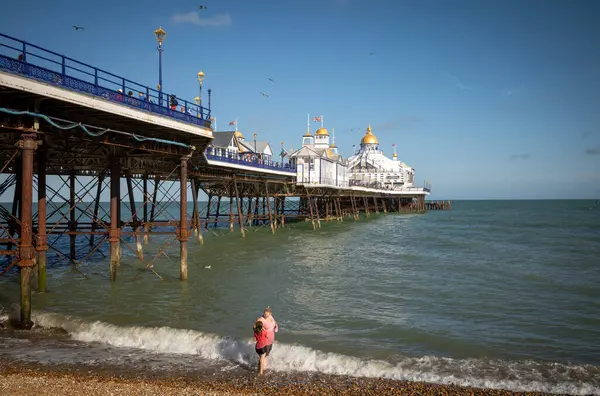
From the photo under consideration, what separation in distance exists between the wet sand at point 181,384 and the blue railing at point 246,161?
19495 mm

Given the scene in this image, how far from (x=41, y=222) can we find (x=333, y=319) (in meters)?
9.37

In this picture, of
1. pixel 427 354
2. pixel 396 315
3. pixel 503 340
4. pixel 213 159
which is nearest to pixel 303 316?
pixel 396 315

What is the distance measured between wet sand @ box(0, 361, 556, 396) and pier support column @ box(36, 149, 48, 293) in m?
5.59

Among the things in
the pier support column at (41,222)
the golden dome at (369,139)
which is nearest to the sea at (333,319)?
the pier support column at (41,222)

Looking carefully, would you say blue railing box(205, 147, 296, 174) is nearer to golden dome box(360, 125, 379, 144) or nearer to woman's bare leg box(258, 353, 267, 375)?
woman's bare leg box(258, 353, 267, 375)

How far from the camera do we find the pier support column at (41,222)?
13867 mm

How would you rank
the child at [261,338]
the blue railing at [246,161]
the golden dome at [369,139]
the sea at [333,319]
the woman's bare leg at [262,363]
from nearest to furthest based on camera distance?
the child at [261,338], the woman's bare leg at [262,363], the sea at [333,319], the blue railing at [246,161], the golden dome at [369,139]

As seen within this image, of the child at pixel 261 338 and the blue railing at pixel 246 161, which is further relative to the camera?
the blue railing at pixel 246 161

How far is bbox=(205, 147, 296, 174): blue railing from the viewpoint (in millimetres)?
27953

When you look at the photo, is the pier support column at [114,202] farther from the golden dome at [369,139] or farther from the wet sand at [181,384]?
the golden dome at [369,139]

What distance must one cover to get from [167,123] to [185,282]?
6.37 metres

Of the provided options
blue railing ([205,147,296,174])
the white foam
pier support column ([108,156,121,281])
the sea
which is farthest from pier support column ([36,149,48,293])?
blue railing ([205,147,296,174])

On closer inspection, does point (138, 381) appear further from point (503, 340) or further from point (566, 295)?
point (566, 295)

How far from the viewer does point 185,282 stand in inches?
698
